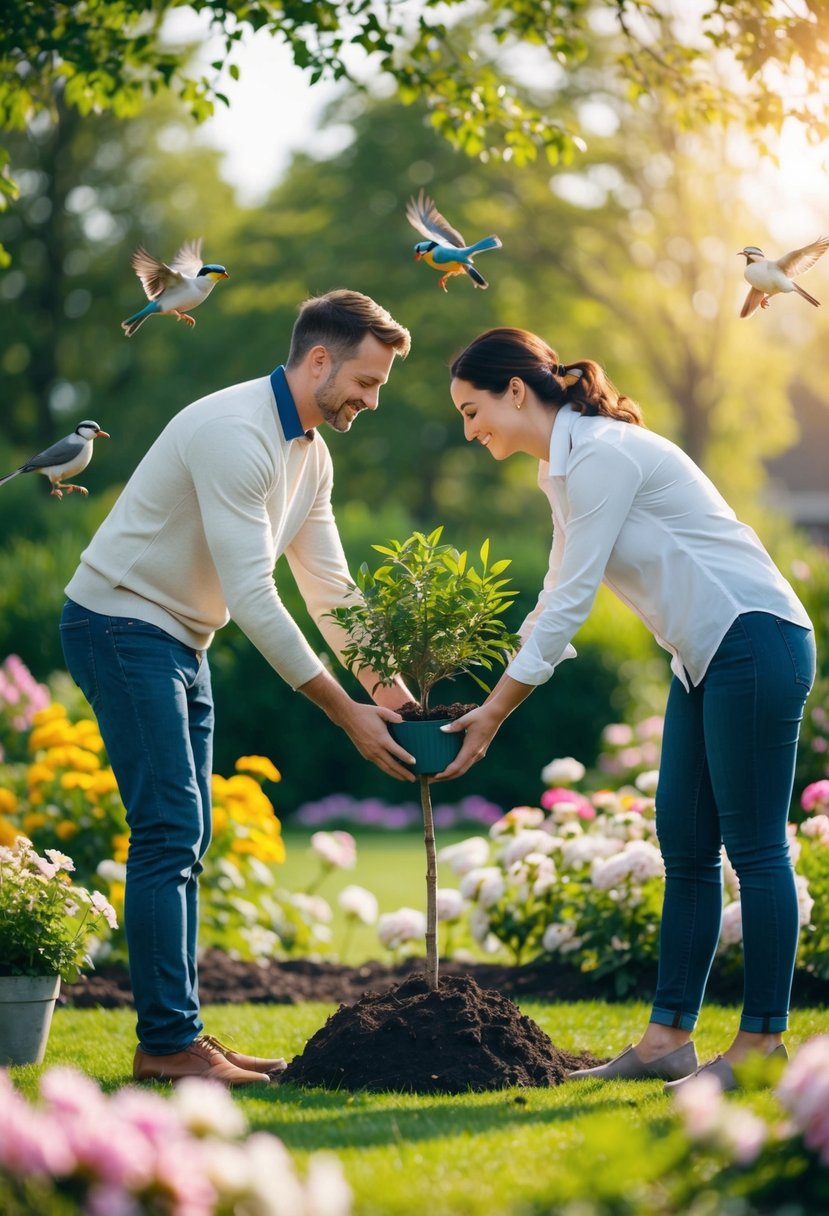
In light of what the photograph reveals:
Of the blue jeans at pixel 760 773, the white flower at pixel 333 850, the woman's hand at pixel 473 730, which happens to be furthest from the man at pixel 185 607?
the white flower at pixel 333 850

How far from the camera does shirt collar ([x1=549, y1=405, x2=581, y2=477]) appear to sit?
12.1 feet

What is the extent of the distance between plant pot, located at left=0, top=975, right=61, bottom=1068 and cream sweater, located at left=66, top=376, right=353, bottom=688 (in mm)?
1108

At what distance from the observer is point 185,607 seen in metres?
3.91

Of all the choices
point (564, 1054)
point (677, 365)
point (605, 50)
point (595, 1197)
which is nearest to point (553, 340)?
point (677, 365)

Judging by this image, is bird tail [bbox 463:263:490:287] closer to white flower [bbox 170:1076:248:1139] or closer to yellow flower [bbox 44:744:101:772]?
white flower [bbox 170:1076:248:1139]

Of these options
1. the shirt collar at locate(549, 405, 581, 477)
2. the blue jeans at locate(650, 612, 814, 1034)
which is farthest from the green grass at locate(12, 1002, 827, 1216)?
the shirt collar at locate(549, 405, 581, 477)

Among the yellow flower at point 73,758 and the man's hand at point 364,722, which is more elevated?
the man's hand at point 364,722

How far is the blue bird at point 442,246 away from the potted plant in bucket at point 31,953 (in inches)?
83.7

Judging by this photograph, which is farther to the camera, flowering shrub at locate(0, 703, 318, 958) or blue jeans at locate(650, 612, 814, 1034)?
flowering shrub at locate(0, 703, 318, 958)

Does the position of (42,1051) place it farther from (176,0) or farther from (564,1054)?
(176,0)

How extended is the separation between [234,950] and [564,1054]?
271 cm

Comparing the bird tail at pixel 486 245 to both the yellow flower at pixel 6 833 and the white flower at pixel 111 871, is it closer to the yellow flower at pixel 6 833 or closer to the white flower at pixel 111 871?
the white flower at pixel 111 871

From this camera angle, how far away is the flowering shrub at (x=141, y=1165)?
6.84 feet

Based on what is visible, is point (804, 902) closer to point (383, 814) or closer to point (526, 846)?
point (526, 846)
